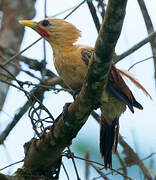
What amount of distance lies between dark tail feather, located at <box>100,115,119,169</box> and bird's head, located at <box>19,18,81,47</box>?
868mm

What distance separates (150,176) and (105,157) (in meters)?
0.45

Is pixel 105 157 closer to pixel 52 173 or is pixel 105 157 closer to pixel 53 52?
pixel 52 173

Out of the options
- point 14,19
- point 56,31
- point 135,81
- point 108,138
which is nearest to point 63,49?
point 56,31

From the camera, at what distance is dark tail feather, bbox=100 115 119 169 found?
4.19 metres

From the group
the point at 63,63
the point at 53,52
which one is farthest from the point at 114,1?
the point at 53,52

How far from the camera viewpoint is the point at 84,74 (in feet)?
12.7

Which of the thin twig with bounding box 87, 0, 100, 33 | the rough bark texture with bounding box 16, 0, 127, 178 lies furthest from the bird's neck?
the rough bark texture with bounding box 16, 0, 127, 178

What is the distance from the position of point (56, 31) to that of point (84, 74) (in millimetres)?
810

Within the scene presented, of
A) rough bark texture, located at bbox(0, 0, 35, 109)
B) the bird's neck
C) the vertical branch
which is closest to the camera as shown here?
the bird's neck

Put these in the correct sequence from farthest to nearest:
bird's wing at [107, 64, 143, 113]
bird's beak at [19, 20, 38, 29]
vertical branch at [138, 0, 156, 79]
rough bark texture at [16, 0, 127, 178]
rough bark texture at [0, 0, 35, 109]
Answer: rough bark texture at [0, 0, 35, 109] < vertical branch at [138, 0, 156, 79] < bird's beak at [19, 20, 38, 29] < bird's wing at [107, 64, 143, 113] < rough bark texture at [16, 0, 127, 178]

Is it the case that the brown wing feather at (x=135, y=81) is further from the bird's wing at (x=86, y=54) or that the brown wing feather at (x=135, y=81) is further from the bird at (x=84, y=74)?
the bird's wing at (x=86, y=54)

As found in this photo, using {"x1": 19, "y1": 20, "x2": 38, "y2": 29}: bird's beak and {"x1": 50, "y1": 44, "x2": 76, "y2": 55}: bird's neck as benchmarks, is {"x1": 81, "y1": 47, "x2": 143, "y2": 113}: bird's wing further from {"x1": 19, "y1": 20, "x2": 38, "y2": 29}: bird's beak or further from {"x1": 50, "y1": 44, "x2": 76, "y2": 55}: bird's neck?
{"x1": 19, "y1": 20, "x2": 38, "y2": 29}: bird's beak

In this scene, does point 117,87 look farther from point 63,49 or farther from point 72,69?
point 63,49

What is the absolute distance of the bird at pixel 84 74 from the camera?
386cm
